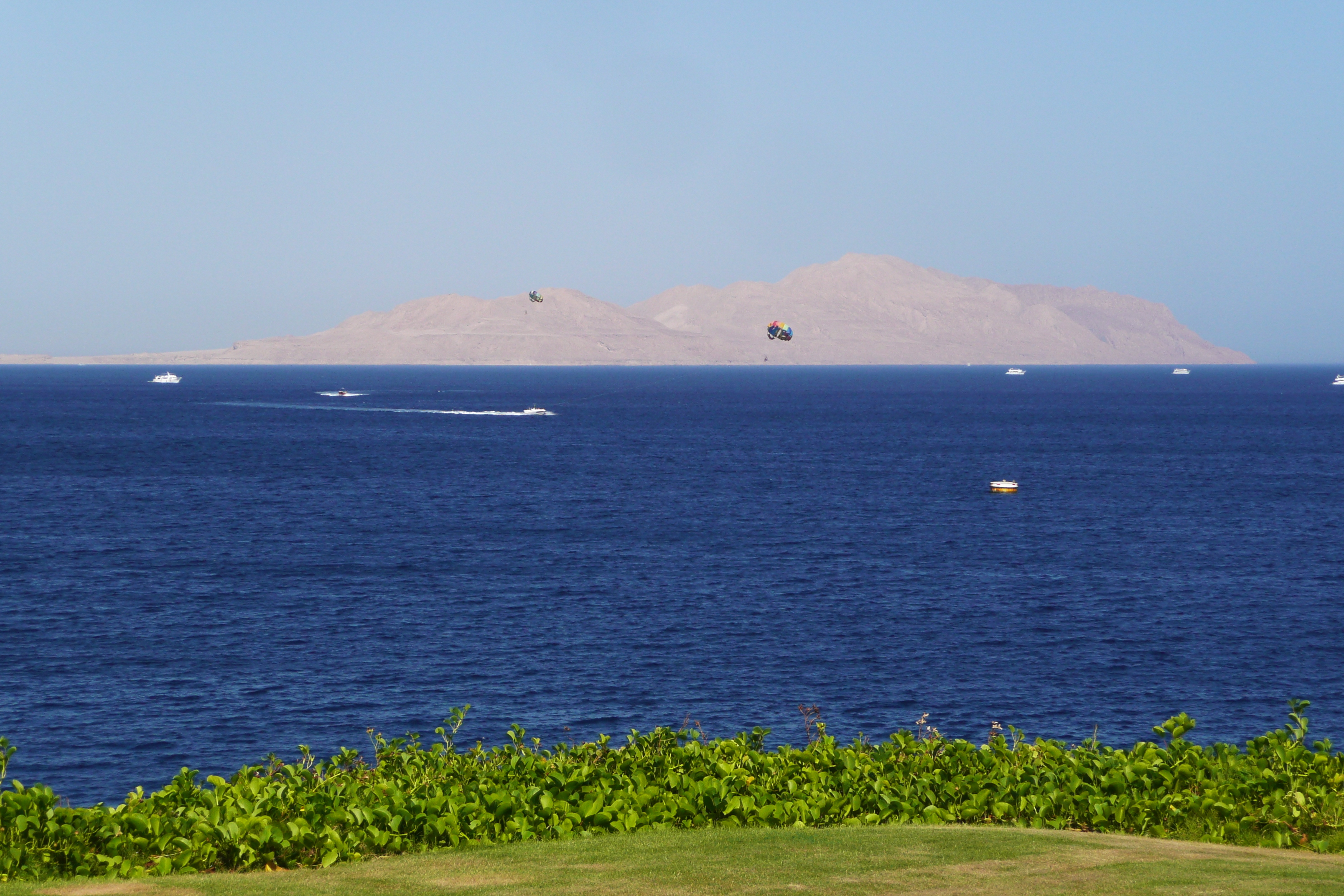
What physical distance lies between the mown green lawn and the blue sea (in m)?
26.0

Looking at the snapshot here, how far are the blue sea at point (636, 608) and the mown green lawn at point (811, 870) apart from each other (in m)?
26.0

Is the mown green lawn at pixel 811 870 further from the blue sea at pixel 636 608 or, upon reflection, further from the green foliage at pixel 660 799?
the blue sea at pixel 636 608

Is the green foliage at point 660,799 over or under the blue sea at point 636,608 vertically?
over

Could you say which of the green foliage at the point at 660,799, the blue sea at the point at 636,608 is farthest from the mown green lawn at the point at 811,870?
the blue sea at the point at 636,608

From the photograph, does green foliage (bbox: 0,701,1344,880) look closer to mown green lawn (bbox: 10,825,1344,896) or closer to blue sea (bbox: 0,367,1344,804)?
mown green lawn (bbox: 10,825,1344,896)

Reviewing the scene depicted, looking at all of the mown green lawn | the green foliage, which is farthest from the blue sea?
the mown green lawn

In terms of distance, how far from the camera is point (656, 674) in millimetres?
55469

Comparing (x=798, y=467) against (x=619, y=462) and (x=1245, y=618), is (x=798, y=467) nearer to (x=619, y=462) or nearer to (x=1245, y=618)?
(x=619, y=462)

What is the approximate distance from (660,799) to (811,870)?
4.22 metres

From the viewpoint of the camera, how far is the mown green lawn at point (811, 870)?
16.4m

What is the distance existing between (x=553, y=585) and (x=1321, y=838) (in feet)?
193

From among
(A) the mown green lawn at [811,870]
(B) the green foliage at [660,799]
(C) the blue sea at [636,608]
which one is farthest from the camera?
(C) the blue sea at [636,608]

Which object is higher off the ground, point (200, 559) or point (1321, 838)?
point (1321, 838)

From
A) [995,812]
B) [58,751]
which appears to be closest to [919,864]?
[995,812]
